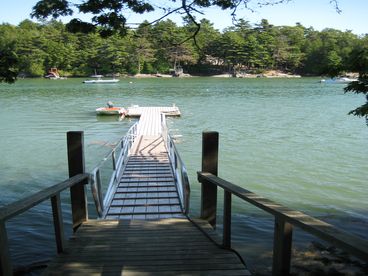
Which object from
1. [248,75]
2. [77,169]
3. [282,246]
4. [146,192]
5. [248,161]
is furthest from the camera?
[248,75]

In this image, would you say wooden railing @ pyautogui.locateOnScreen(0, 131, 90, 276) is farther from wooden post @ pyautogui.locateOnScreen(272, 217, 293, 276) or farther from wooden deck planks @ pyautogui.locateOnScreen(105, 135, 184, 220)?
wooden post @ pyautogui.locateOnScreen(272, 217, 293, 276)

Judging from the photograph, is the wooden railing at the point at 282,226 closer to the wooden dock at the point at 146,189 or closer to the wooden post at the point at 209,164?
the wooden post at the point at 209,164

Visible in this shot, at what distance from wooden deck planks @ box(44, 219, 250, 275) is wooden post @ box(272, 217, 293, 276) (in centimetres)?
73

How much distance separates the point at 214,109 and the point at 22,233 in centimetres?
2462

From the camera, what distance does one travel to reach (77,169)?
14.7 ft

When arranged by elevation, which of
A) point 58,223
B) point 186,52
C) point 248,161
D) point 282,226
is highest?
point 186,52

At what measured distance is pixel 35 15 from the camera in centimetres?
598

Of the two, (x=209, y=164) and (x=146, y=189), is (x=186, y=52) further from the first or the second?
(x=209, y=164)

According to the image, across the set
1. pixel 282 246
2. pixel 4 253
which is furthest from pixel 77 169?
pixel 282 246

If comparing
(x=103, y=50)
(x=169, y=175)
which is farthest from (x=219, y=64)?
(x=169, y=175)

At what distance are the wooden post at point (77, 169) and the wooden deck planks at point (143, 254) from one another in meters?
0.14

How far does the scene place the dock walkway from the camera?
3.25m

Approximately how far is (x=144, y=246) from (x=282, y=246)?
5.83ft

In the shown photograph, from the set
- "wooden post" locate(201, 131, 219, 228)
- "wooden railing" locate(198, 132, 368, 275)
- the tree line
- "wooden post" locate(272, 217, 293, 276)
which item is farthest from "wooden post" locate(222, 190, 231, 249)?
the tree line
